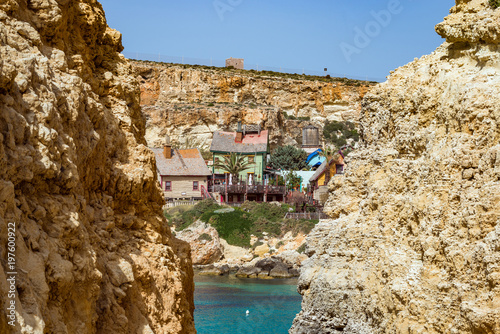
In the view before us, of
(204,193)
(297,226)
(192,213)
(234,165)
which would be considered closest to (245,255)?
(297,226)

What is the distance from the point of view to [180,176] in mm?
61594

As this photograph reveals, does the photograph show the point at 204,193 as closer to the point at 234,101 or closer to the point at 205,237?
the point at 205,237

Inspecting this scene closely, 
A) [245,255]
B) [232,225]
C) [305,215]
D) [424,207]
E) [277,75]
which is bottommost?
[245,255]

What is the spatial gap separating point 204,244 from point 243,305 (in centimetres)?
1356

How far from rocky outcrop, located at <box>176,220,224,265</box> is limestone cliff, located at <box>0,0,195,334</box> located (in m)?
30.8

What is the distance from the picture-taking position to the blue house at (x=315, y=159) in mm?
74062

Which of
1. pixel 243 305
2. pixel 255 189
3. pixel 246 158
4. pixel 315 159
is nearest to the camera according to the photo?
pixel 243 305

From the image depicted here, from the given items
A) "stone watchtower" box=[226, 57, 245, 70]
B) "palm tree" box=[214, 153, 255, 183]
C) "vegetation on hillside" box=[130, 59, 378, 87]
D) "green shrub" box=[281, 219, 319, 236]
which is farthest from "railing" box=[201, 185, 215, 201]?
"stone watchtower" box=[226, 57, 245, 70]

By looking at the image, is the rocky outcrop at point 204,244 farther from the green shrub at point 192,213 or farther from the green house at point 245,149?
the green house at point 245,149

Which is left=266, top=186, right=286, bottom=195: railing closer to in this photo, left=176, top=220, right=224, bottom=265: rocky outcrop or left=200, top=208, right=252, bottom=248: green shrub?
left=200, top=208, right=252, bottom=248: green shrub

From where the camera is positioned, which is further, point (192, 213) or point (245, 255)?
point (192, 213)

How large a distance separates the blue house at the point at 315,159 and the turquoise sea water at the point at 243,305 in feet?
120

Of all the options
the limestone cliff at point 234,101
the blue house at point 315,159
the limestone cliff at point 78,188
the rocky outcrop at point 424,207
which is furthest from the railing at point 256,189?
the limestone cliff at point 78,188

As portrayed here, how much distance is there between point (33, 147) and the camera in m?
6.27
